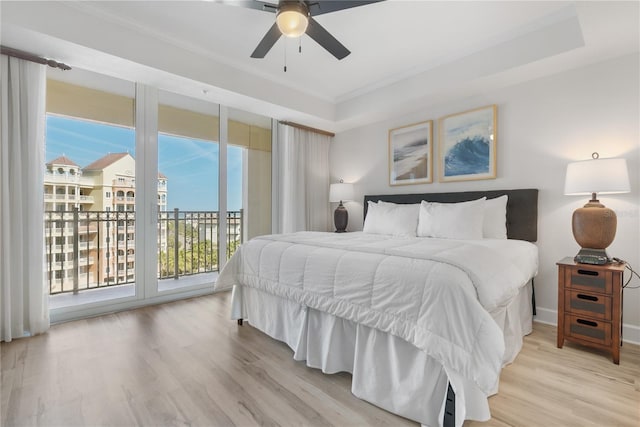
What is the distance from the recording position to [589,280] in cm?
209

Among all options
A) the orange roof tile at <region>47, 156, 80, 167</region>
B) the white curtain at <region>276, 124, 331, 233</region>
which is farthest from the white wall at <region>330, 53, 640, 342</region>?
the orange roof tile at <region>47, 156, 80, 167</region>

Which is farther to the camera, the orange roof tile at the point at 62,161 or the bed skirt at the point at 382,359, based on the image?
the orange roof tile at the point at 62,161

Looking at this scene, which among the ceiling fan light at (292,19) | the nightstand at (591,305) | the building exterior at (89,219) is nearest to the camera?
the ceiling fan light at (292,19)

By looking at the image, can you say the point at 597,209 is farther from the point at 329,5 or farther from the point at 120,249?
the point at 120,249

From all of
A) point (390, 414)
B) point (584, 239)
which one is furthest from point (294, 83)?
point (390, 414)

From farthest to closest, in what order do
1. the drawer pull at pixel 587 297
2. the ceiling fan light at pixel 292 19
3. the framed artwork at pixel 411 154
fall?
the framed artwork at pixel 411 154 < the drawer pull at pixel 587 297 < the ceiling fan light at pixel 292 19

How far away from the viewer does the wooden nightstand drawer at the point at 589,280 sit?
2014mm

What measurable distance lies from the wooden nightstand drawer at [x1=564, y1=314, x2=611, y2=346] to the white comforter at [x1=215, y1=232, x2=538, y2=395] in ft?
1.40

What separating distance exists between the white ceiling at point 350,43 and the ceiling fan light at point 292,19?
0.75 meters

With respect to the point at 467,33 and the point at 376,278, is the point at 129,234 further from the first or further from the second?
the point at 467,33

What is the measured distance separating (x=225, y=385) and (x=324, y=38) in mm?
2417

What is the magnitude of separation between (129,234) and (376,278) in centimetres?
316

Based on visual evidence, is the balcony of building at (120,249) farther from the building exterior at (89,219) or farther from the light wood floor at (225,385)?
the light wood floor at (225,385)

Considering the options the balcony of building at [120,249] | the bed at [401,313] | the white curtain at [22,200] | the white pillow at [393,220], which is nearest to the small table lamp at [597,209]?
the bed at [401,313]
